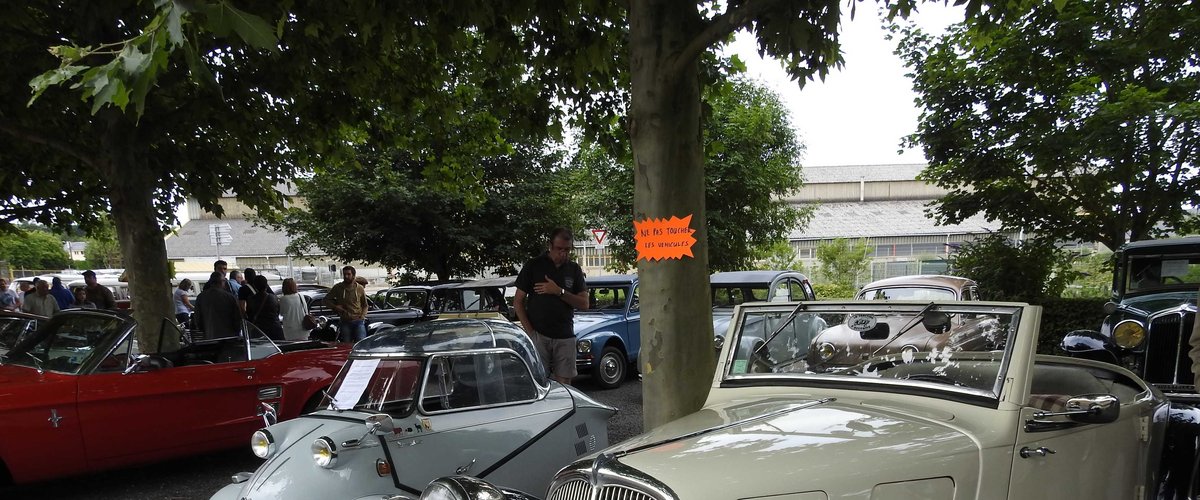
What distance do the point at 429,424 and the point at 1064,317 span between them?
36.7ft

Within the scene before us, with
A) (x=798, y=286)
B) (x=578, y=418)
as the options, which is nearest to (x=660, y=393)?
(x=578, y=418)

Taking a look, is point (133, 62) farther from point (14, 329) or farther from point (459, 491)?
point (14, 329)

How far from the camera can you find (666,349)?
384cm

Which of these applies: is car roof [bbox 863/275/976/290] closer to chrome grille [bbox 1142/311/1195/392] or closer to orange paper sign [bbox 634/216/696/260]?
chrome grille [bbox 1142/311/1195/392]

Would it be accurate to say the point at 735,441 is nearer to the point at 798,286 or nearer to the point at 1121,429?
the point at 1121,429

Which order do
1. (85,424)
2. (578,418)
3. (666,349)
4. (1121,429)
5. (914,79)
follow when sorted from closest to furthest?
(1121,429)
(666,349)
(578,418)
(85,424)
(914,79)

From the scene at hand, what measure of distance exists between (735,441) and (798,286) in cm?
852

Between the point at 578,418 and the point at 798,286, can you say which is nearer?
the point at 578,418

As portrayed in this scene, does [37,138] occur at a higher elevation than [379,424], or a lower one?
higher

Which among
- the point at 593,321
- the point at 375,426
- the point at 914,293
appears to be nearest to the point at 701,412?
the point at 375,426

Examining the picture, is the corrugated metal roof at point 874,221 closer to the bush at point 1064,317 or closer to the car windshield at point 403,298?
the bush at point 1064,317

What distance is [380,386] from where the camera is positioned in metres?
4.02

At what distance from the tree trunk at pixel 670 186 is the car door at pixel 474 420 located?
819 mm

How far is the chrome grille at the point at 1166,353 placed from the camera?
6.14m
